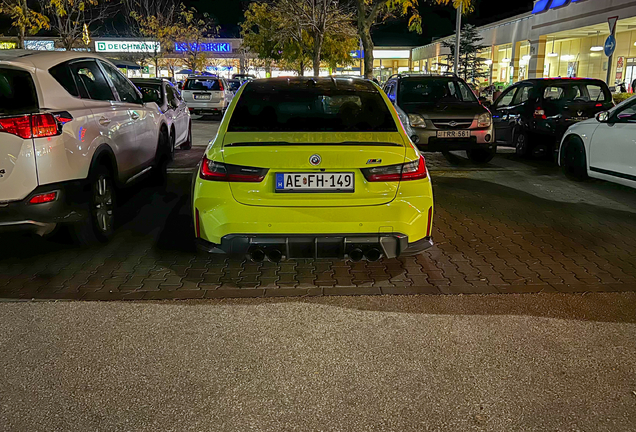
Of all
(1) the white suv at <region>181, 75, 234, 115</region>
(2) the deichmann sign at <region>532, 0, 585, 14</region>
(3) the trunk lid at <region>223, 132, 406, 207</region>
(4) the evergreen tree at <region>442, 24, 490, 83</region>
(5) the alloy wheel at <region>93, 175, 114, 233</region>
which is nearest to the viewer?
(3) the trunk lid at <region>223, 132, 406, 207</region>

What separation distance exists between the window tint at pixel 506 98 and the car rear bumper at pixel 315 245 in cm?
913

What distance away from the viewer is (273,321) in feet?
13.0

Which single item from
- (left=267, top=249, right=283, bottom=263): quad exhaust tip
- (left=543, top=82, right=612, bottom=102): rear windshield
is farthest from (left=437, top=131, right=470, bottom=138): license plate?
(left=267, top=249, right=283, bottom=263): quad exhaust tip

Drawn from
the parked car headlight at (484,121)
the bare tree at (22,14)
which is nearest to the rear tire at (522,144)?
the parked car headlight at (484,121)

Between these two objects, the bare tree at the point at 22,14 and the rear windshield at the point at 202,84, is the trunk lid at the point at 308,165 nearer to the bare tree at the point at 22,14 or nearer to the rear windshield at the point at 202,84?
the bare tree at the point at 22,14

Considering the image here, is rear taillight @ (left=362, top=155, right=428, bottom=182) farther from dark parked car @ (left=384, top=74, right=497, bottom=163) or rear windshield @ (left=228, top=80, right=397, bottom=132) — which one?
dark parked car @ (left=384, top=74, right=497, bottom=163)

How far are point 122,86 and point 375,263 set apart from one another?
3.88 m

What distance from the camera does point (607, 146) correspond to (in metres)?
7.85

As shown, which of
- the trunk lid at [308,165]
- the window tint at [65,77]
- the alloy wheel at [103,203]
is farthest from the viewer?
the alloy wheel at [103,203]

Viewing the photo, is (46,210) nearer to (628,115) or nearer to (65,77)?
(65,77)

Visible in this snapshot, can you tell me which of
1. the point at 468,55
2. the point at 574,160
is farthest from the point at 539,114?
the point at 468,55

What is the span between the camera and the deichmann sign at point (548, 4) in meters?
29.6

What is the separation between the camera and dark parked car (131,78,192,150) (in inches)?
399

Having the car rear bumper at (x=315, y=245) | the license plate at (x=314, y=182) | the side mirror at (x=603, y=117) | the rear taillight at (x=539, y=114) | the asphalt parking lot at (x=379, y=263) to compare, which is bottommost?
the asphalt parking lot at (x=379, y=263)
